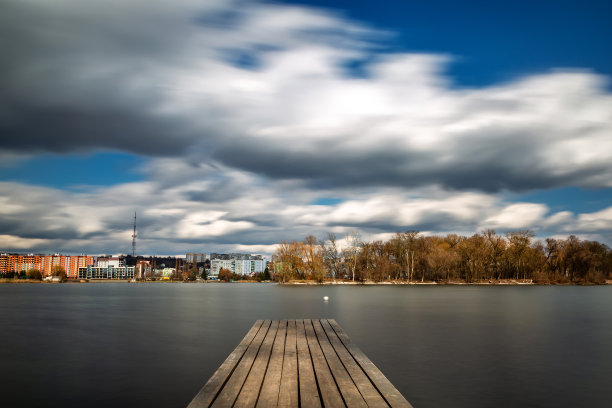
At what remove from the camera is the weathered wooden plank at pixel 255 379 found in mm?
6120

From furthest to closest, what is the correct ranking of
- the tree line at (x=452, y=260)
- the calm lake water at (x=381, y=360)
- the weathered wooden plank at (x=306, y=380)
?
the tree line at (x=452, y=260)
the calm lake water at (x=381, y=360)
the weathered wooden plank at (x=306, y=380)

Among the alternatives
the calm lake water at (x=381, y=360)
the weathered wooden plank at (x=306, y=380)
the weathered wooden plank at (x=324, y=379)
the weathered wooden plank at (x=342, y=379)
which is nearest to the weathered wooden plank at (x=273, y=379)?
the weathered wooden plank at (x=306, y=380)

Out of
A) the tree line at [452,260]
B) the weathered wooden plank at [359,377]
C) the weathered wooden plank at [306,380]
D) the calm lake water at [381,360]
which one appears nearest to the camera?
the weathered wooden plank at [306,380]

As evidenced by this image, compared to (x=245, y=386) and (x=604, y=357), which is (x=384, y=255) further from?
(x=245, y=386)

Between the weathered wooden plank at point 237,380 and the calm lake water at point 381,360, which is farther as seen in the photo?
the calm lake water at point 381,360

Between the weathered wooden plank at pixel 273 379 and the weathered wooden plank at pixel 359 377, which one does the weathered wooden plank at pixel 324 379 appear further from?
the weathered wooden plank at pixel 273 379

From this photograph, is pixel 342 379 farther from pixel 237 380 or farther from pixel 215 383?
pixel 215 383

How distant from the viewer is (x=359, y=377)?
762cm

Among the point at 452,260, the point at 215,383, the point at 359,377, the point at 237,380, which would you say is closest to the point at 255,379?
the point at 237,380

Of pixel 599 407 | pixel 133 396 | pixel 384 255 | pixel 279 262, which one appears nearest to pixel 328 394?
pixel 133 396

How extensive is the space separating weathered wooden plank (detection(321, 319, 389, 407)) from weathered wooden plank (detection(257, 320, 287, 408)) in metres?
1.23

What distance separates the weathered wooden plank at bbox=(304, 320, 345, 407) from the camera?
6175 millimetres

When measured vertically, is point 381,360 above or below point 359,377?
below

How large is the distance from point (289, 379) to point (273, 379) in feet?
0.86
